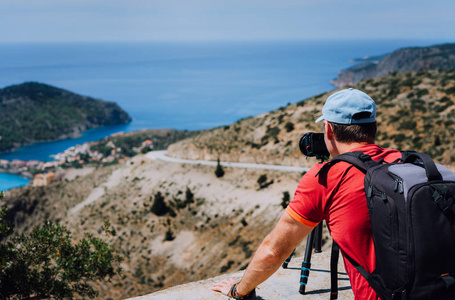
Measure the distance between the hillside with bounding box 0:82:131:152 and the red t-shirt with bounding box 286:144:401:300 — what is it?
180 meters

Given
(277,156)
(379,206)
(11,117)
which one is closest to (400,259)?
(379,206)

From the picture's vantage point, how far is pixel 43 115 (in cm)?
17300

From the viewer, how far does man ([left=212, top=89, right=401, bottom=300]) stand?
7.54 ft

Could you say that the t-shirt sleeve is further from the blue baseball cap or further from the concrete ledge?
the concrete ledge

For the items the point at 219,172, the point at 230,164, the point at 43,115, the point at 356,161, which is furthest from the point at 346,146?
the point at 43,115

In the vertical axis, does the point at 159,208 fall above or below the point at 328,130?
below

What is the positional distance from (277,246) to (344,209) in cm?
63

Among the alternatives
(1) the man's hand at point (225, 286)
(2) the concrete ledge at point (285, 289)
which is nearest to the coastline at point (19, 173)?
(2) the concrete ledge at point (285, 289)

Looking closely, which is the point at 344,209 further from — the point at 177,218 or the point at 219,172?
the point at 219,172

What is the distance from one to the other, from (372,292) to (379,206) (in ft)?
2.32

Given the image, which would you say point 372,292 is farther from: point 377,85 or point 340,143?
point 377,85

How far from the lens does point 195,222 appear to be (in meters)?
29.7

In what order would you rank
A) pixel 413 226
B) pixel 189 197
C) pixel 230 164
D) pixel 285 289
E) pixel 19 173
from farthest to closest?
1. pixel 19 173
2. pixel 230 164
3. pixel 189 197
4. pixel 285 289
5. pixel 413 226

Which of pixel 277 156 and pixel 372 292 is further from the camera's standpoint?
pixel 277 156
